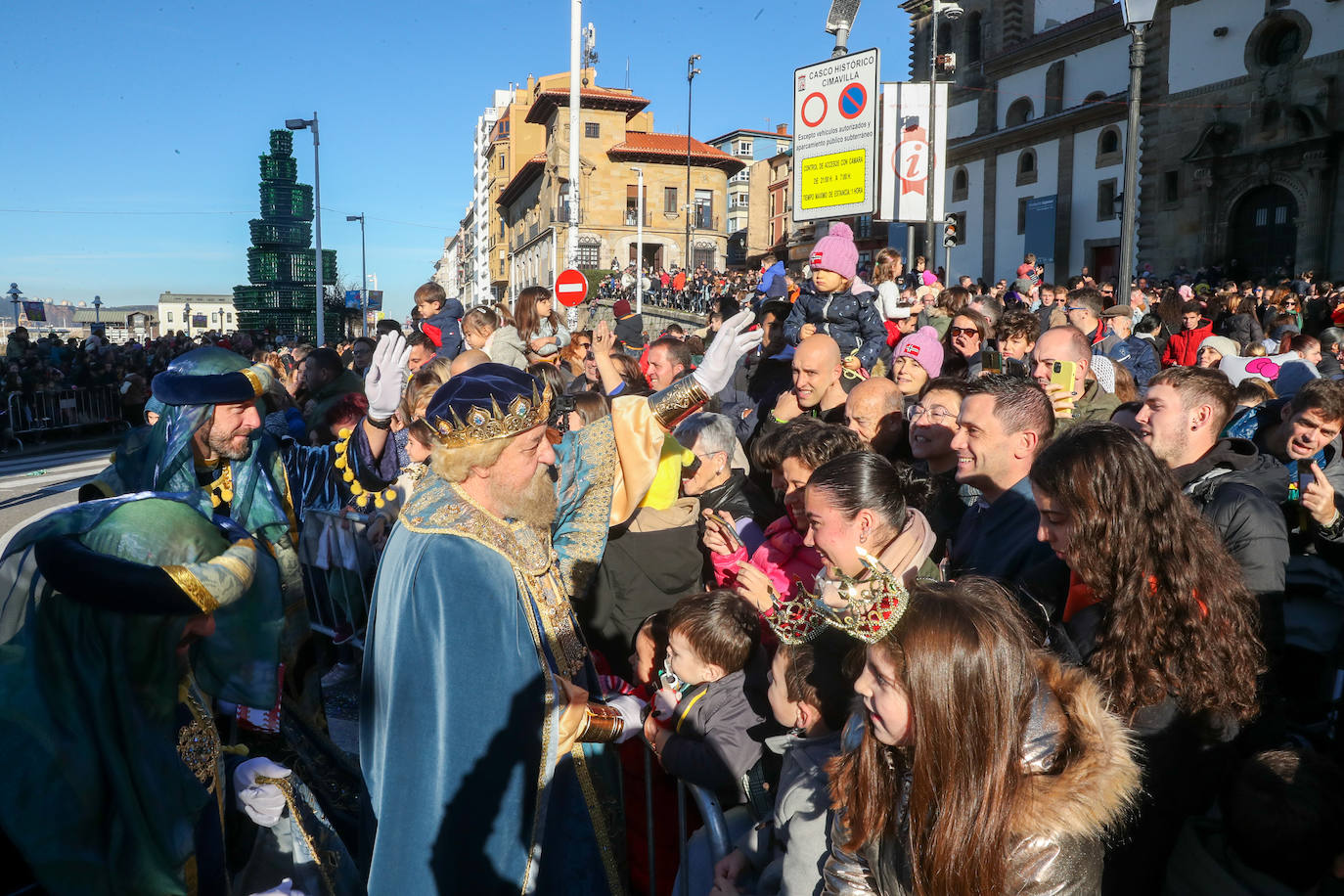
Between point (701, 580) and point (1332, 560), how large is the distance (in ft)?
8.73

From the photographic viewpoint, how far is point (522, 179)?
71.0 meters

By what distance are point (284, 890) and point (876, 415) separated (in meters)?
3.28

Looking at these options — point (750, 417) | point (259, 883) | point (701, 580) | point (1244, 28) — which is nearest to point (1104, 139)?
point (1244, 28)

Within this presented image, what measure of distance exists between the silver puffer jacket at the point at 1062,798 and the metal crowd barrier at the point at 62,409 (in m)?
17.9

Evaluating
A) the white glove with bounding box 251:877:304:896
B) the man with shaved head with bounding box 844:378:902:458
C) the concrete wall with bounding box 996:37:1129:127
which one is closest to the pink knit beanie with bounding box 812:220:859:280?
the man with shaved head with bounding box 844:378:902:458

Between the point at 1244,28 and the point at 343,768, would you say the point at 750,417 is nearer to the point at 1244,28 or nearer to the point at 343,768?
the point at 343,768

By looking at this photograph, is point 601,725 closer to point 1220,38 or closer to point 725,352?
point 725,352

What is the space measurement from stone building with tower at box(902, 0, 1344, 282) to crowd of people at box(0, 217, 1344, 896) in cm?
2556

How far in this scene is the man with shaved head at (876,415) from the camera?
4.60 metres

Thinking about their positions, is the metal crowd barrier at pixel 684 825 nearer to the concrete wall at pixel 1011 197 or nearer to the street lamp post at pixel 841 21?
the street lamp post at pixel 841 21

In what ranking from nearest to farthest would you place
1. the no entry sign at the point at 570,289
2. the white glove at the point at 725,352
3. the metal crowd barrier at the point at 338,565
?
the white glove at the point at 725,352 < the metal crowd barrier at the point at 338,565 < the no entry sign at the point at 570,289

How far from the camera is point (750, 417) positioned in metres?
6.43

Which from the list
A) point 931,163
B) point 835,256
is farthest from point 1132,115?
point 931,163

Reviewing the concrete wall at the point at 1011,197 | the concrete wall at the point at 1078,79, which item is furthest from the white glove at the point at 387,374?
the concrete wall at the point at 1011,197
